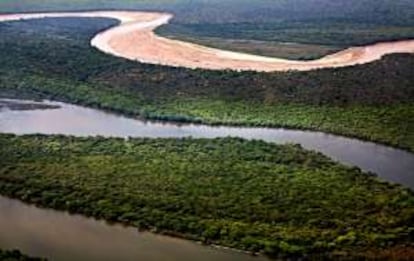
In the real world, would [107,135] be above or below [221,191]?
below

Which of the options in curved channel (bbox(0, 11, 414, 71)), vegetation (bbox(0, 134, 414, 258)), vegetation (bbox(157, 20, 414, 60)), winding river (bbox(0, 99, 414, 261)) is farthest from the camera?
vegetation (bbox(157, 20, 414, 60))

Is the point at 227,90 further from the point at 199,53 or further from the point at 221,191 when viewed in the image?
the point at 221,191

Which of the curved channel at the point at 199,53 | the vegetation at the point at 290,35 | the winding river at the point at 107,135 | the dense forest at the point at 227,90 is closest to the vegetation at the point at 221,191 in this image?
the winding river at the point at 107,135

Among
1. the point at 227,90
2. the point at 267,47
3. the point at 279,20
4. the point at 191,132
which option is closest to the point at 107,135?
the point at 191,132

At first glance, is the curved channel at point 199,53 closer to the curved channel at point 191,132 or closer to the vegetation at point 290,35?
the vegetation at point 290,35

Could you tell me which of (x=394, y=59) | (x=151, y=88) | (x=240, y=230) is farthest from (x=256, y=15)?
(x=240, y=230)

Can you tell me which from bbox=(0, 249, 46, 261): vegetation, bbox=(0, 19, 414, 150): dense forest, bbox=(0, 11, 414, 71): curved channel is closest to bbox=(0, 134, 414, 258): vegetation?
bbox=(0, 249, 46, 261): vegetation

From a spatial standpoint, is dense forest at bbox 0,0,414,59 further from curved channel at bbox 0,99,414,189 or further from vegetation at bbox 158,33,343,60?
curved channel at bbox 0,99,414,189
